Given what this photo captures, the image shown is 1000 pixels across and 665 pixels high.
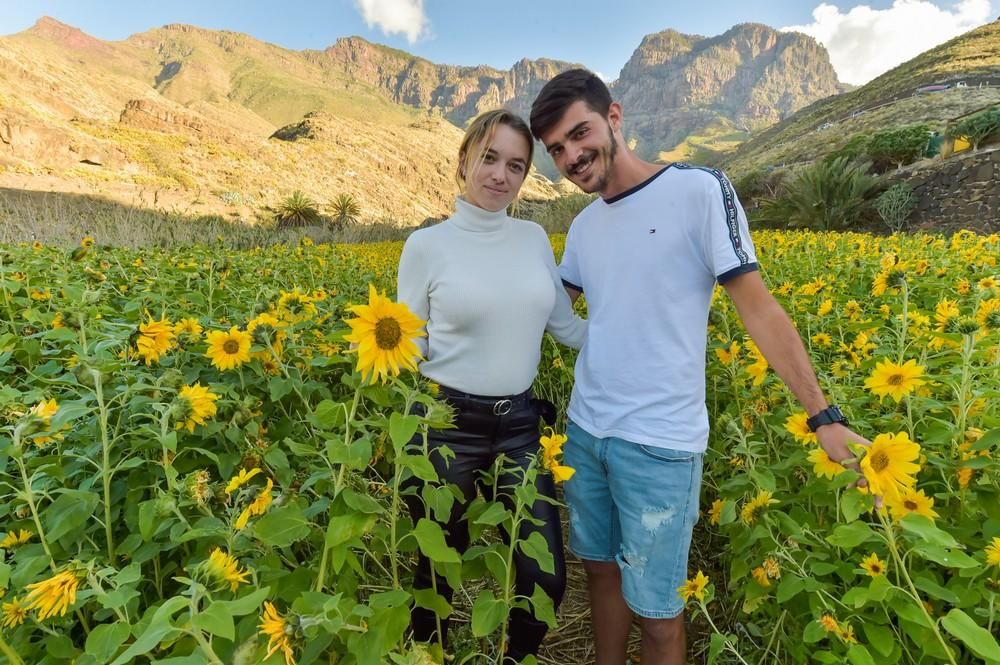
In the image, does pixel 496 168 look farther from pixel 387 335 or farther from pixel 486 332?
pixel 387 335

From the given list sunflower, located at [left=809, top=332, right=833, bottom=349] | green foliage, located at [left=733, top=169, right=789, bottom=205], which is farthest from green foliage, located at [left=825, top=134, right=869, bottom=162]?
sunflower, located at [left=809, top=332, right=833, bottom=349]

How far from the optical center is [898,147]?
12375 millimetres

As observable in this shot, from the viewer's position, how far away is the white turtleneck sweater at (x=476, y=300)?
1.59 metres

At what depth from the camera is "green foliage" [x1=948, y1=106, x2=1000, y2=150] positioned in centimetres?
1020

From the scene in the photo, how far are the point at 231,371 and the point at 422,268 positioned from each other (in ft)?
2.47

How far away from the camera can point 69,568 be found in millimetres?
789

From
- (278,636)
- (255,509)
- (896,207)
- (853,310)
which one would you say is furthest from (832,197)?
(278,636)

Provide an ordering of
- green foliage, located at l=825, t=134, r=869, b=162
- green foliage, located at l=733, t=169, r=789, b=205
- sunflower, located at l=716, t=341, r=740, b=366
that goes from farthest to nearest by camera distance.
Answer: green foliage, located at l=733, t=169, r=789, b=205, green foliage, located at l=825, t=134, r=869, b=162, sunflower, located at l=716, t=341, r=740, b=366

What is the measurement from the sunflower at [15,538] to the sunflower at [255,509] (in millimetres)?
470

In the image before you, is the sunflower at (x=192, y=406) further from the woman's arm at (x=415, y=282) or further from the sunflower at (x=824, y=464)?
the sunflower at (x=824, y=464)

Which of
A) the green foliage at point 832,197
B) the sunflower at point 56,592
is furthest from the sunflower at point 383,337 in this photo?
the green foliage at point 832,197

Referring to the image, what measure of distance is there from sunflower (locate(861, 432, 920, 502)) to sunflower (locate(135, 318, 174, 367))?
172 centimetres

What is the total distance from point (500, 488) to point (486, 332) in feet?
1.59

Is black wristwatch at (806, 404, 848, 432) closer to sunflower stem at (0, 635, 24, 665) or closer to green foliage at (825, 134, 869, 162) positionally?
sunflower stem at (0, 635, 24, 665)
